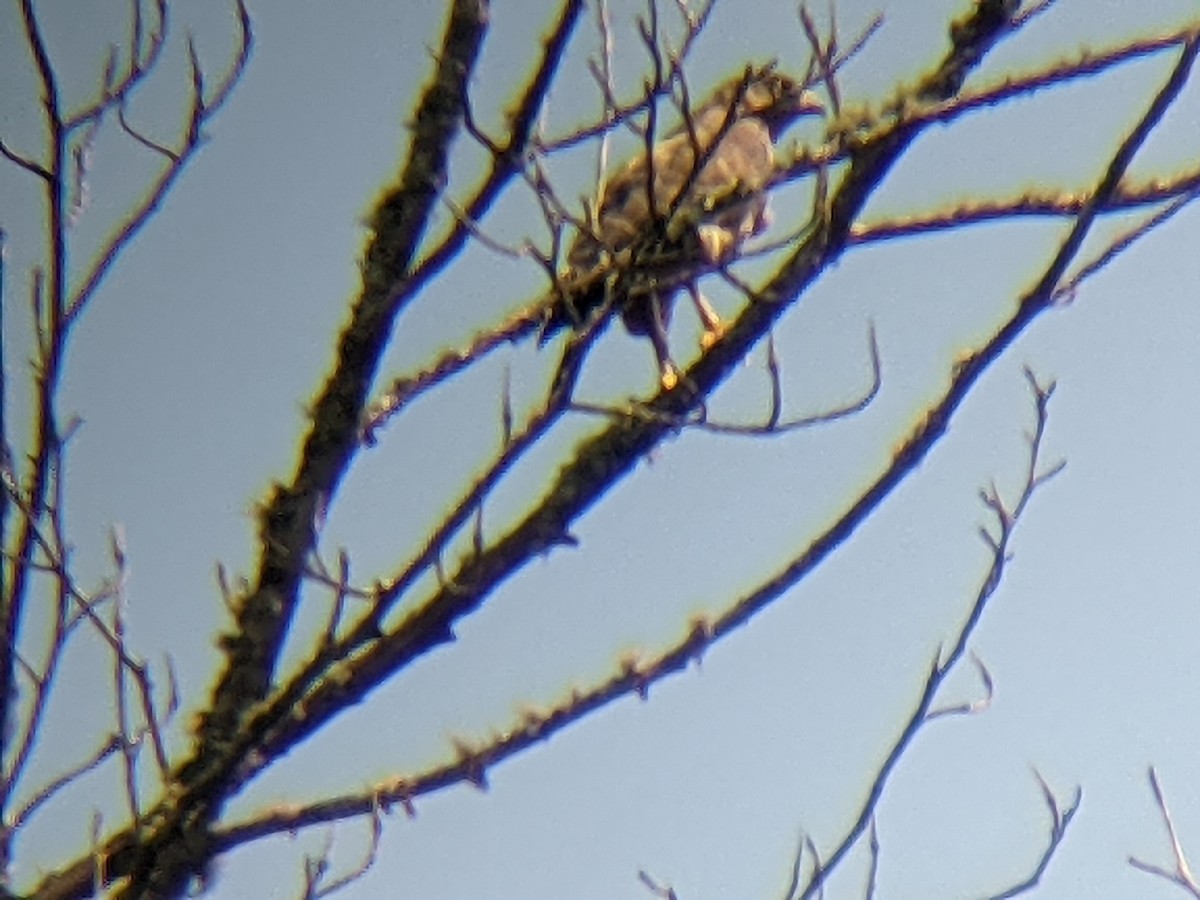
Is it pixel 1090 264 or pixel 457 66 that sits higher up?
pixel 457 66

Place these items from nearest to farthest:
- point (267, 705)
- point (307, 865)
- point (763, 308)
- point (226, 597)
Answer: point (763, 308), point (267, 705), point (226, 597), point (307, 865)

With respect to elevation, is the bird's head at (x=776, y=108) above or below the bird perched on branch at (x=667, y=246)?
above

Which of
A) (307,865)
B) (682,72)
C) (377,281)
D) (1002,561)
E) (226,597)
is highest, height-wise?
(682,72)

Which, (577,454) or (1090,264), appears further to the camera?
(577,454)

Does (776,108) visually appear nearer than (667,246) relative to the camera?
No

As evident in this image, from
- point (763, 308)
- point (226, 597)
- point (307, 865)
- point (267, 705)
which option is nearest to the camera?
point (763, 308)

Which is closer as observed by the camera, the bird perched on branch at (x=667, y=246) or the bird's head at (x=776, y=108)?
the bird perched on branch at (x=667, y=246)

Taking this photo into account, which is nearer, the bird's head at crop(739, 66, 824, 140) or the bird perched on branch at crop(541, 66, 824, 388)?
the bird perched on branch at crop(541, 66, 824, 388)

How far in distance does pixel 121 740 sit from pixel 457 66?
1.10 metres

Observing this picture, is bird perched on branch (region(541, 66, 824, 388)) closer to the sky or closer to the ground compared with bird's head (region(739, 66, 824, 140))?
closer to the ground

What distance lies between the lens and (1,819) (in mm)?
1965

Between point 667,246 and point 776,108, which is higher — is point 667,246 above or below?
below

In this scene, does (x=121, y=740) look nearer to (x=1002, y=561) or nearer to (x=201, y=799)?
(x=201, y=799)

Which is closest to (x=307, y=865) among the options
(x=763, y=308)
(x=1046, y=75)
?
(x=763, y=308)
